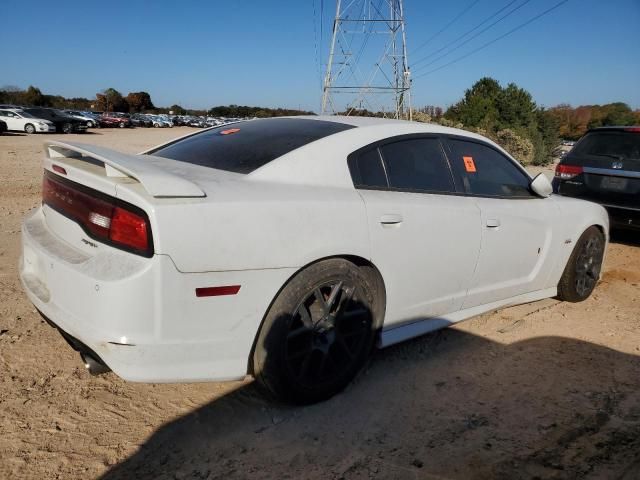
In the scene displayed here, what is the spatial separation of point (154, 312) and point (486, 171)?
2578 millimetres

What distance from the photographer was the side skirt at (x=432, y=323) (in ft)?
9.99

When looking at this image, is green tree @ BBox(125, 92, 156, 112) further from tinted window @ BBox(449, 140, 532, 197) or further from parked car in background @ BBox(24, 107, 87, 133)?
tinted window @ BBox(449, 140, 532, 197)

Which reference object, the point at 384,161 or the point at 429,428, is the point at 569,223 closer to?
the point at 384,161

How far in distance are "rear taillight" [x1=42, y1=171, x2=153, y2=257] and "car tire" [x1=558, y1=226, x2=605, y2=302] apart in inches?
141

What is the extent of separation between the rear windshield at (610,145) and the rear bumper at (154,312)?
560 cm

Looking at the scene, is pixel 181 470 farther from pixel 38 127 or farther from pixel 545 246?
pixel 38 127

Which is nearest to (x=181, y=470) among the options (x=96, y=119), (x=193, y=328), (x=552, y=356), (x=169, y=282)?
(x=193, y=328)

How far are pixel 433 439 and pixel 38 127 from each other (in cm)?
3194

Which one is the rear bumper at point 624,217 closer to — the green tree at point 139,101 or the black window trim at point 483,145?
the black window trim at point 483,145

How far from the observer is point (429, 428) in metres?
2.65

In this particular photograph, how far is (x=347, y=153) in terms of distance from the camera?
290 cm

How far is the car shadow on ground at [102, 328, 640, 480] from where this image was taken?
7.62ft

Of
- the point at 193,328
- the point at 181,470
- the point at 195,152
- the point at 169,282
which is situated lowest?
the point at 181,470

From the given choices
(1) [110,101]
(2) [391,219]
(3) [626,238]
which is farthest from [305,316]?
(1) [110,101]
